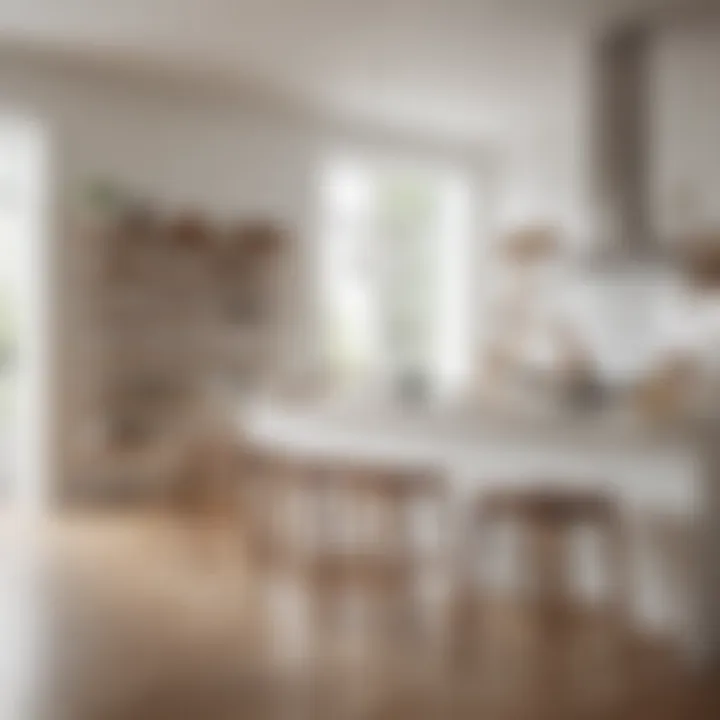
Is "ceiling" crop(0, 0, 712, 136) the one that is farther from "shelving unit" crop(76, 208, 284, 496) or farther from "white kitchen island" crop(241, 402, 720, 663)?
"white kitchen island" crop(241, 402, 720, 663)

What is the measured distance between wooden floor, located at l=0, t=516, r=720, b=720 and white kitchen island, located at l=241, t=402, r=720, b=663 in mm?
231

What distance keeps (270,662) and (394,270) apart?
432 cm

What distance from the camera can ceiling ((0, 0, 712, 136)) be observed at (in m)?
5.10

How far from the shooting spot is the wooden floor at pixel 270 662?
3.41 meters

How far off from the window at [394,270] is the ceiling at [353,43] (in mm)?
722

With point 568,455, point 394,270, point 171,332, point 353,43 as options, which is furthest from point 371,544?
point 394,270

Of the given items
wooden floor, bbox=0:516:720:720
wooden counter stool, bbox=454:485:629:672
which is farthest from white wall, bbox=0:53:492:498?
wooden counter stool, bbox=454:485:629:672

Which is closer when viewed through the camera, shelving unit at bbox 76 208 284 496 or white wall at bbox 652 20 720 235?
white wall at bbox 652 20 720 235

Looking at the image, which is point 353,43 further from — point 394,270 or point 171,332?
point 394,270

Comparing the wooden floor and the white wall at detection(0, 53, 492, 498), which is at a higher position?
the white wall at detection(0, 53, 492, 498)

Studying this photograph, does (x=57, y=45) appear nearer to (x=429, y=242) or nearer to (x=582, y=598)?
(x=429, y=242)

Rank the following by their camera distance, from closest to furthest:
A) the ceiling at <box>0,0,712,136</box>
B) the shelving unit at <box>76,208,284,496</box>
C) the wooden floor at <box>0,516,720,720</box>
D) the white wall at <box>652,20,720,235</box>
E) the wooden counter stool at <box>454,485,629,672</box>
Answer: the wooden floor at <box>0,516,720,720</box> < the wooden counter stool at <box>454,485,629,672</box> < the ceiling at <box>0,0,712,136</box> < the white wall at <box>652,20,720,235</box> < the shelving unit at <box>76,208,284,496</box>

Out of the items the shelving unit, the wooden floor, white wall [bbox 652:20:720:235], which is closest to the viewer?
the wooden floor

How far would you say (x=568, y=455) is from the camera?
4348 mm
